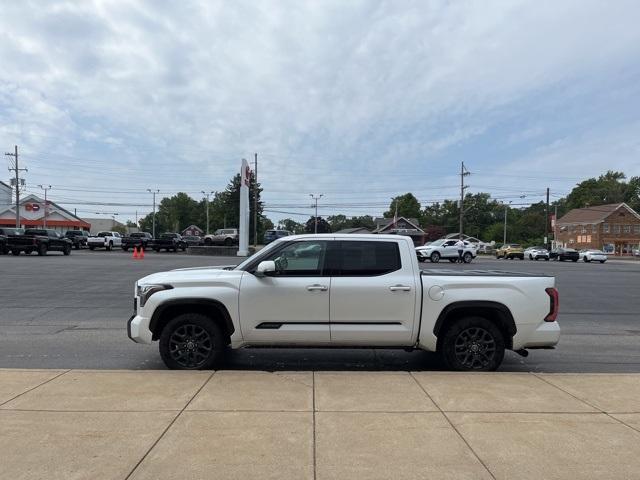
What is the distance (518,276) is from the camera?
6555mm

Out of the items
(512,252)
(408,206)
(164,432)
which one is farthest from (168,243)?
(408,206)

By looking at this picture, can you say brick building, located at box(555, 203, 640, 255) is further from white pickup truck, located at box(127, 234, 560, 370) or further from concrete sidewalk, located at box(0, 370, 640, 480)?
concrete sidewalk, located at box(0, 370, 640, 480)

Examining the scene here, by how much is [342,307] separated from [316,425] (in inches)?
78.8

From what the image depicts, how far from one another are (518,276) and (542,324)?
0.65 m

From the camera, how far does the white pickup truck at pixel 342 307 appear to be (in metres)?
6.22

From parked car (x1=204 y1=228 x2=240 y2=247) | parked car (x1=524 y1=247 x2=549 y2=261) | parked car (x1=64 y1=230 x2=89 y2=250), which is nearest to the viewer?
parked car (x1=64 y1=230 x2=89 y2=250)

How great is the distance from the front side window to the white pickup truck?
Answer: 0.01 metres

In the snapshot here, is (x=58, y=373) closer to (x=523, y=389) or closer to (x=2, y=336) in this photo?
(x=2, y=336)

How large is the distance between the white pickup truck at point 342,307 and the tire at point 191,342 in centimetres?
1

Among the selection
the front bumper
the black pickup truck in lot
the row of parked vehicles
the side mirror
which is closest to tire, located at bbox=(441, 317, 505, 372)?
the side mirror

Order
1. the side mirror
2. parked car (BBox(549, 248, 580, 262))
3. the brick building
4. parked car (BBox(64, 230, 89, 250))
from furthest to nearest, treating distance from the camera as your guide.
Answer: the brick building < parked car (BBox(549, 248, 580, 262)) < parked car (BBox(64, 230, 89, 250)) < the side mirror

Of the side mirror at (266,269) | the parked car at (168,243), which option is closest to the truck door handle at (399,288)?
the side mirror at (266,269)

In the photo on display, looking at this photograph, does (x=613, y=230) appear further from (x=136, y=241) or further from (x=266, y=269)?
(x=266, y=269)

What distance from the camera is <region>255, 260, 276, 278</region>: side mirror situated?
19.9ft
